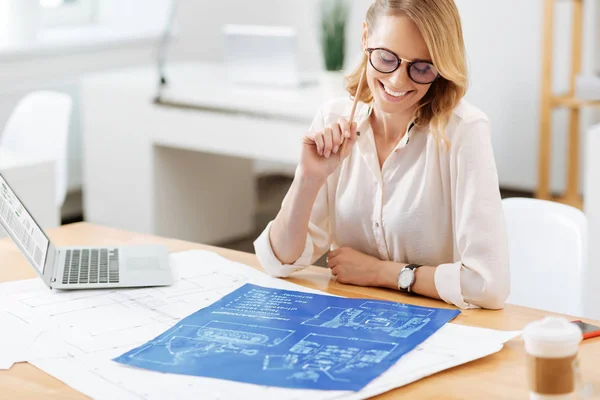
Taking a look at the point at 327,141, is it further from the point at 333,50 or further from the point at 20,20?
the point at 20,20

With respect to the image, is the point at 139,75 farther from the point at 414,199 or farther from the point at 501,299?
the point at 501,299

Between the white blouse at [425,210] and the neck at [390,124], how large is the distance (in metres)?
0.02

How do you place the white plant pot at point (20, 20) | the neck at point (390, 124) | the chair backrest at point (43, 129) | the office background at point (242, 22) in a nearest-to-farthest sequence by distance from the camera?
the neck at point (390, 124) < the chair backrest at point (43, 129) < the white plant pot at point (20, 20) < the office background at point (242, 22)

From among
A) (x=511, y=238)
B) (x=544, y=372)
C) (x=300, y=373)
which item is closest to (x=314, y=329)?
(x=300, y=373)

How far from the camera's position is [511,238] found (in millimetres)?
1822

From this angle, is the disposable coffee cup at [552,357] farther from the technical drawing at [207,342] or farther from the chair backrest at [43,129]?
the chair backrest at [43,129]

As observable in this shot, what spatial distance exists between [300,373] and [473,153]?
0.60m

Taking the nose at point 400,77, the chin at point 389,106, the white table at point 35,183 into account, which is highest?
the nose at point 400,77

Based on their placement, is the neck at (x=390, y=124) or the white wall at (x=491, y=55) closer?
the neck at (x=390, y=124)

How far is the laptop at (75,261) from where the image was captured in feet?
5.22

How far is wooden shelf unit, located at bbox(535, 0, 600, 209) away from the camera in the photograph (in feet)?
14.2

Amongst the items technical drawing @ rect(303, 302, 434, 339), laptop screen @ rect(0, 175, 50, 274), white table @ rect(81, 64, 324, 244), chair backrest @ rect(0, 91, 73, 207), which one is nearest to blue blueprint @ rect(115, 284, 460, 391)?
technical drawing @ rect(303, 302, 434, 339)

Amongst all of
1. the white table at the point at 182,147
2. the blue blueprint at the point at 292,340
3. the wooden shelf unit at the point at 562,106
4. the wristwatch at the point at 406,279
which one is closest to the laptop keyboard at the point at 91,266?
the blue blueprint at the point at 292,340

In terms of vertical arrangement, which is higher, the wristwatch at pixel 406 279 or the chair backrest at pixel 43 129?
the chair backrest at pixel 43 129
